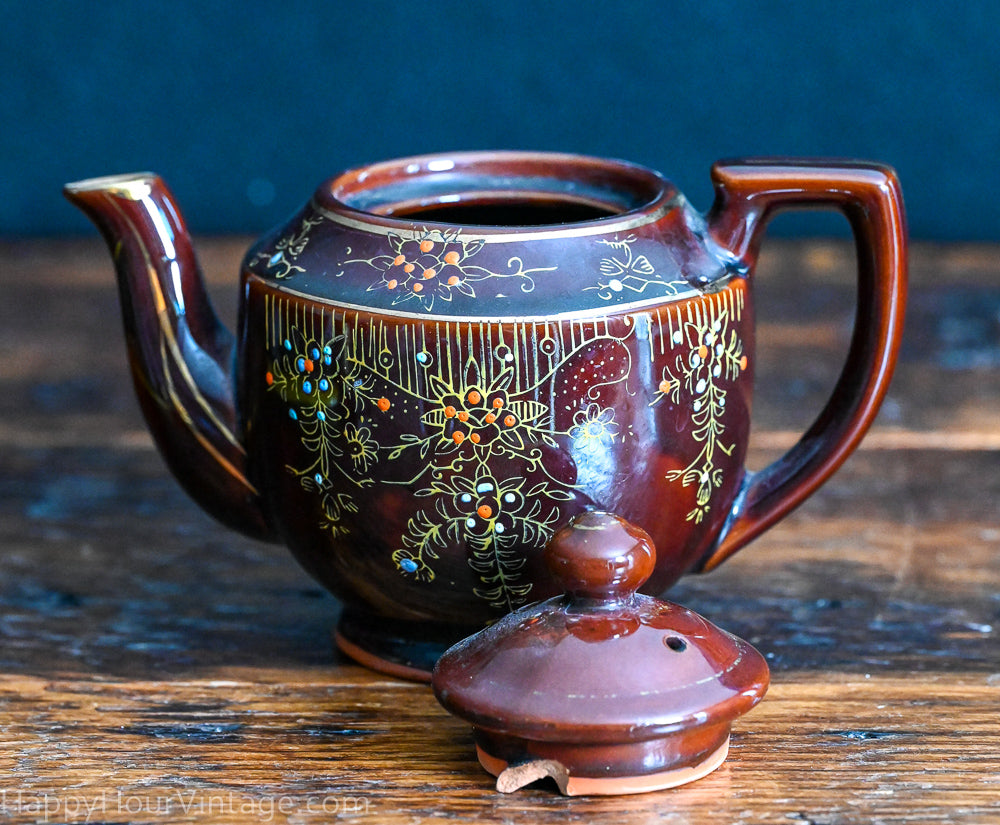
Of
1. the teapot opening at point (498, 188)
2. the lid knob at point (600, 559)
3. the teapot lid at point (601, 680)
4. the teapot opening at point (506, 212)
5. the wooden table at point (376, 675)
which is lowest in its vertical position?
the wooden table at point (376, 675)

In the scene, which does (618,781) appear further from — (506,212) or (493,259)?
(506,212)

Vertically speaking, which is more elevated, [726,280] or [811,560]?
[726,280]

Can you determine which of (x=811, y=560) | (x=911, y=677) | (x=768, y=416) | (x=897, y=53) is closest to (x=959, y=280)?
(x=897, y=53)

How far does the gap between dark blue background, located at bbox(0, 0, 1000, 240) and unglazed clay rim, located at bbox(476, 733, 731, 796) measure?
1.09m

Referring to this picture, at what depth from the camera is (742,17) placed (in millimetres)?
1588

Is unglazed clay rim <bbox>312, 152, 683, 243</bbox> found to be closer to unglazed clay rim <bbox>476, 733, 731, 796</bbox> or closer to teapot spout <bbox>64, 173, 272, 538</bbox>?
teapot spout <bbox>64, 173, 272, 538</bbox>

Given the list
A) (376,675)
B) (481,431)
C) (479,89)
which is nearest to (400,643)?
(376,675)

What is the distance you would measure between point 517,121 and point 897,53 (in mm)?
415

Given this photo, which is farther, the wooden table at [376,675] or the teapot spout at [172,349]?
the teapot spout at [172,349]

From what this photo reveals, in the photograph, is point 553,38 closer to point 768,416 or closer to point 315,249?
point 768,416

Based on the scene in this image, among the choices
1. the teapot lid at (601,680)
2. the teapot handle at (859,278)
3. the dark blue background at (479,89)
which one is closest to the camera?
the teapot lid at (601,680)

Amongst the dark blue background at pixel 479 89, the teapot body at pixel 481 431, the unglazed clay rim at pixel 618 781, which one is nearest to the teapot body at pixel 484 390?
the teapot body at pixel 481 431

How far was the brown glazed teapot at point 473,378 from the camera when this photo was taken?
0.67 meters

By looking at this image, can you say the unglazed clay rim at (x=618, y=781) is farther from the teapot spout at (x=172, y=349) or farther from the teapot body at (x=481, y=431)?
the teapot spout at (x=172, y=349)
